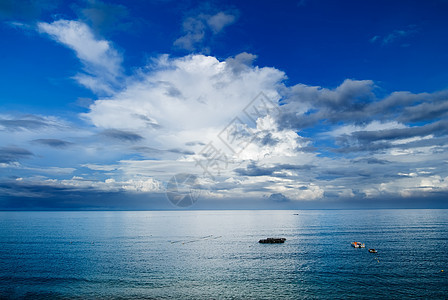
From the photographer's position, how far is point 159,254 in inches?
4109

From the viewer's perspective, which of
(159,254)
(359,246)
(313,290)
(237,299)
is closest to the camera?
(237,299)

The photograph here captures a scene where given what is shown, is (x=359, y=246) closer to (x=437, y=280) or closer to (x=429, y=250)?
(x=429, y=250)

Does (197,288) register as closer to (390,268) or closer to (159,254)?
(159,254)

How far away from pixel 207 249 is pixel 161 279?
163 feet

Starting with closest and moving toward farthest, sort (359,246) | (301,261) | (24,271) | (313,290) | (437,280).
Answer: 1. (313,290)
2. (437,280)
3. (24,271)
4. (301,261)
5. (359,246)

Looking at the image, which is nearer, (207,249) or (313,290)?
(313,290)

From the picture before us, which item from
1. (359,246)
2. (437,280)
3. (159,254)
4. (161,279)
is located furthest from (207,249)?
(437,280)

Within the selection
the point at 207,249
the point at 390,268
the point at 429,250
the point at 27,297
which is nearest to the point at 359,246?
the point at 429,250

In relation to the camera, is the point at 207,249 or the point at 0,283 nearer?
the point at 0,283

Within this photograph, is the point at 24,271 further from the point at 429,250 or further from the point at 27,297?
the point at 429,250

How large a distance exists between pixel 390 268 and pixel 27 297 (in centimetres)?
9131

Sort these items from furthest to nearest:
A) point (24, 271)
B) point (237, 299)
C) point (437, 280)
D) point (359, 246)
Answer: point (359, 246) < point (24, 271) < point (437, 280) < point (237, 299)

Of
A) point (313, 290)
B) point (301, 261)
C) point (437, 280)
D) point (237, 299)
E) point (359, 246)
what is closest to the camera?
point (237, 299)

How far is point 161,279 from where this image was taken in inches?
2790
